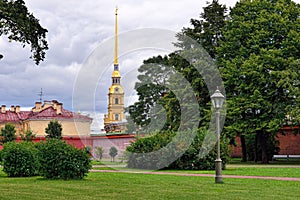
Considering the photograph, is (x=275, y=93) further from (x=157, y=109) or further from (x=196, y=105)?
(x=157, y=109)

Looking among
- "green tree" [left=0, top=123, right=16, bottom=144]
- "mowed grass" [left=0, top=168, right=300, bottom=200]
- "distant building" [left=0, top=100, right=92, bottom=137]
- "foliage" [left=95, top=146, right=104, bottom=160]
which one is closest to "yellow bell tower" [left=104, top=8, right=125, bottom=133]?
"foliage" [left=95, top=146, right=104, bottom=160]

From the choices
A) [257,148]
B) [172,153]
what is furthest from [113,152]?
[172,153]

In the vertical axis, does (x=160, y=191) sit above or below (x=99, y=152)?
below

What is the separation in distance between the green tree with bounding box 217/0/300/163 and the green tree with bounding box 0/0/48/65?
20.8 meters

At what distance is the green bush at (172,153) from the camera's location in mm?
26703

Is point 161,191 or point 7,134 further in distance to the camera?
point 7,134

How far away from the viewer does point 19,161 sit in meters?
21.2

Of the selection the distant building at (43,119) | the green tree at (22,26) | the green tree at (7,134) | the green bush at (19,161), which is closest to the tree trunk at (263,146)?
the green bush at (19,161)

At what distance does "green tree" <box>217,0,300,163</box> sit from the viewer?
32375mm

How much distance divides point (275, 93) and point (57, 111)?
45.4 metres

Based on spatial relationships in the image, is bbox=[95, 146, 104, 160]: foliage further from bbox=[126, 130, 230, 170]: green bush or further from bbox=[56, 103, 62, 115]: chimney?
bbox=[56, 103, 62, 115]: chimney

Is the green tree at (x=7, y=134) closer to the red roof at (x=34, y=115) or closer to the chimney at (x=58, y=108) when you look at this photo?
the red roof at (x=34, y=115)

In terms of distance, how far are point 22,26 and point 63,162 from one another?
6968mm

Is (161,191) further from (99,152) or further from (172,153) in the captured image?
(99,152)
